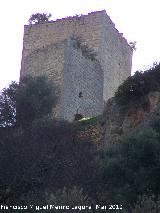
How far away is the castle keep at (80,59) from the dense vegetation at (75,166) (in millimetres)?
4490

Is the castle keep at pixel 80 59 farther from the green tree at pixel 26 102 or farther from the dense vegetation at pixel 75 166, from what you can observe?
the dense vegetation at pixel 75 166

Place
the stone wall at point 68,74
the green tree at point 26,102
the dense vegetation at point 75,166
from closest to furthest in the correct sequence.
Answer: the dense vegetation at point 75,166, the green tree at point 26,102, the stone wall at point 68,74

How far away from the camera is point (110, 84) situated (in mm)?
34875

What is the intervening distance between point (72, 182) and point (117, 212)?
5.01m

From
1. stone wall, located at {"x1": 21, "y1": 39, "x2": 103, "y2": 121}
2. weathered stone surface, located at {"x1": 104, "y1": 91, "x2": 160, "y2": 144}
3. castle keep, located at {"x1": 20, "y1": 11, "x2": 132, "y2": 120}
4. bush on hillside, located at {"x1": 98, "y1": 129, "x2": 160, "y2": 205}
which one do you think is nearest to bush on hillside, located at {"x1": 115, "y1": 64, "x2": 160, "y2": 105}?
weathered stone surface, located at {"x1": 104, "y1": 91, "x2": 160, "y2": 144}

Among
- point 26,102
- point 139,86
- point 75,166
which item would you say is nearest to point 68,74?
point 26,102

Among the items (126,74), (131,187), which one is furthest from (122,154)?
(126,74)

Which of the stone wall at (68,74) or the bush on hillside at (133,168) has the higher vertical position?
the stone wall at (68,74)

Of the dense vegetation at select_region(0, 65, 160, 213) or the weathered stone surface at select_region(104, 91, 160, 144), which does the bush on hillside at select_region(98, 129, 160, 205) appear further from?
the weathered stone surface at select_region(104, 91, 160, 144)

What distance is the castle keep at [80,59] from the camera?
3011 centimetres

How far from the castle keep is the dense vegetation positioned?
14.7 feet

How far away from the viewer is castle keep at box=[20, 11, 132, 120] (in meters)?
30.1

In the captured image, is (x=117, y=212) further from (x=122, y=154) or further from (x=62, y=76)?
(x=62, y=76)

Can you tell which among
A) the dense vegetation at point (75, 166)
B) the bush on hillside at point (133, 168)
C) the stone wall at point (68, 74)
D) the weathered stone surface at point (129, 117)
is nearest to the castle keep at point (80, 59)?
the stone wall at point (68, 74)
